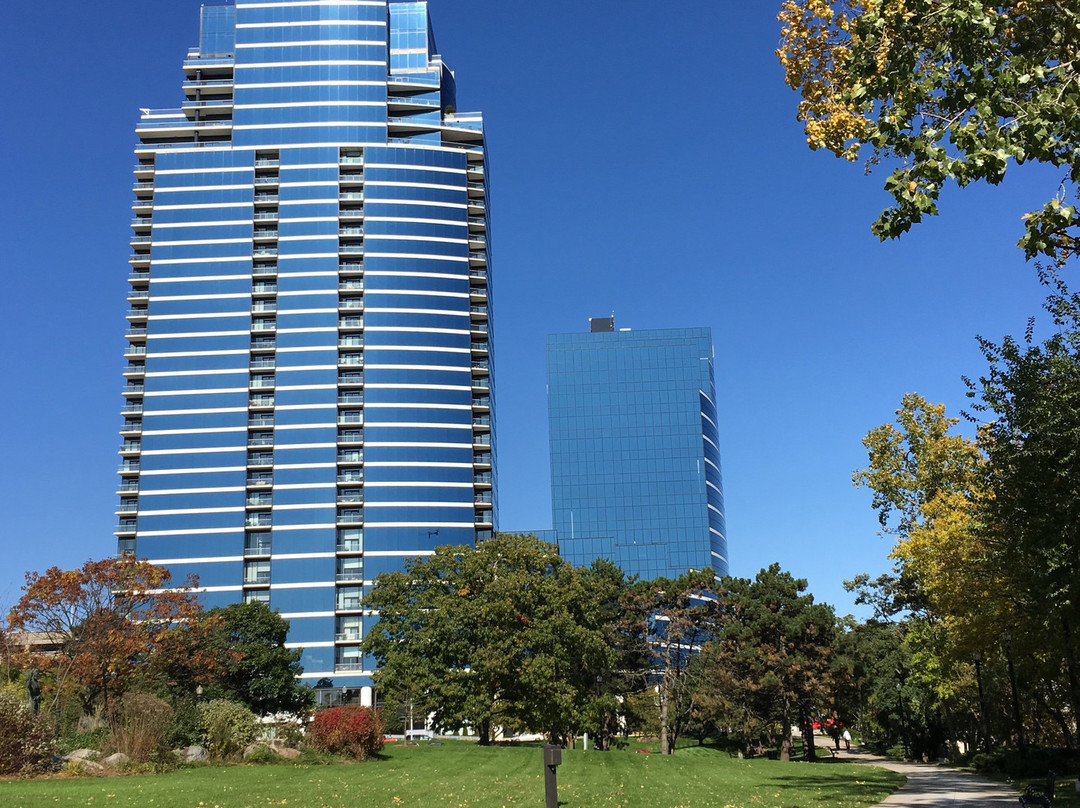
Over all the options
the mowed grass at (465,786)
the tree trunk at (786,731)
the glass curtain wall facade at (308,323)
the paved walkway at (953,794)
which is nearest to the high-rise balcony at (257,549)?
the glass curtain wall facade at (308,323)

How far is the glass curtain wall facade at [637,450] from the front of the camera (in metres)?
181

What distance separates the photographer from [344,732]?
34.1 m

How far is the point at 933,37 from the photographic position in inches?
477

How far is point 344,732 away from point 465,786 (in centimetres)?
1004

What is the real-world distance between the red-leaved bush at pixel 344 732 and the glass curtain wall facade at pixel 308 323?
187 feet

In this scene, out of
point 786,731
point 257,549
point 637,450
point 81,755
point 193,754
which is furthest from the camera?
point 637,450

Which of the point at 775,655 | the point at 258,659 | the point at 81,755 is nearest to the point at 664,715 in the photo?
the point at 775,655

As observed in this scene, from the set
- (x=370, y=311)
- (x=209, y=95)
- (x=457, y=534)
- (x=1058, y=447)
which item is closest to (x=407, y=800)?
(x=1058, y=447)

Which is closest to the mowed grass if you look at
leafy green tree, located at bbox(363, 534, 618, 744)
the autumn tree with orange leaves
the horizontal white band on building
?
leafy green tree, located at bbox(363, 534, 618, 744)

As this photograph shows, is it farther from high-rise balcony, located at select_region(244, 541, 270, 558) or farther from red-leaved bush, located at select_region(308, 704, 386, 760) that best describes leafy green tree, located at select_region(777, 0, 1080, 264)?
high-rise balcony, located at select_region(244, 541, 270, 558)

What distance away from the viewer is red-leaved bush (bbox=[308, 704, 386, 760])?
3378 cm

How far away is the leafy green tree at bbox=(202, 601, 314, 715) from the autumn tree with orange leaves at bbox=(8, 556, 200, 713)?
20.9ft

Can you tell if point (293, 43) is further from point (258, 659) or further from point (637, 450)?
point (637, 450)

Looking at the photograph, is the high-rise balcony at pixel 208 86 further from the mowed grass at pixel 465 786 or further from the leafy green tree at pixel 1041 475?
the leafy green tree at pixel 1041 475
